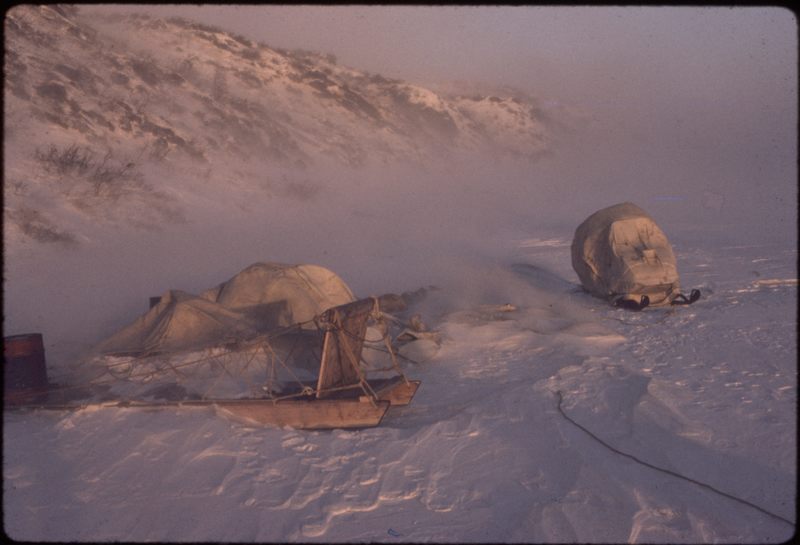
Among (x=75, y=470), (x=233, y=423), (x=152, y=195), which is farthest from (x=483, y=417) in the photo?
(x=152, y=195)

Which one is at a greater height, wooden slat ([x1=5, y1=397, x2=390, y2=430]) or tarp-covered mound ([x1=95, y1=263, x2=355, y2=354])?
tarp-covered mound ([x1=95, y1=263, x2=355, y2=354])

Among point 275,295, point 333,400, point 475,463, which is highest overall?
point 275,295

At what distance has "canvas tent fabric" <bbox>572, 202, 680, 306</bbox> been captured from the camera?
39.5 feet

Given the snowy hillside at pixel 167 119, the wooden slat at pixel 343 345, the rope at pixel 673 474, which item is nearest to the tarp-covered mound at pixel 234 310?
the wooden slat at pixel 343 345

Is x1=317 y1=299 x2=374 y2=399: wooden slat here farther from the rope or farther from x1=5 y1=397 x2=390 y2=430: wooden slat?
the rope

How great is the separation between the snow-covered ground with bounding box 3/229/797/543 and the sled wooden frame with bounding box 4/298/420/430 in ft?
0.58

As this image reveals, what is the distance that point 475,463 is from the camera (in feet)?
19.3

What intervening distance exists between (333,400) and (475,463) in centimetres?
198

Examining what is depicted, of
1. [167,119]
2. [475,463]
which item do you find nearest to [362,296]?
[475,463]

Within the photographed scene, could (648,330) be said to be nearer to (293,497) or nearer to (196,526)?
(293,497)

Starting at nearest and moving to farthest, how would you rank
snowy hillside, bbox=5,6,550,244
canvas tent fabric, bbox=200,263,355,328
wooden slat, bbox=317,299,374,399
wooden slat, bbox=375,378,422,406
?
wooden slat, bbox=317,299,374,399 < wooden slat, bbox=375,378,422,406 < canvas tent fabric, bbox=200,263,355,328 < snowy hillside, bbox=5,6,550,244

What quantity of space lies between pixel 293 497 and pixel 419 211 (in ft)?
84.4

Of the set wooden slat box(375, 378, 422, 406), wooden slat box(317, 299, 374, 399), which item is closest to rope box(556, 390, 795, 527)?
wooden slat box(375, 378, 422, 406)

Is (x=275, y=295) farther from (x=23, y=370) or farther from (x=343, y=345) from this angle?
(x=23, y=370)
